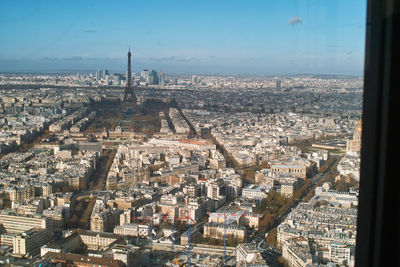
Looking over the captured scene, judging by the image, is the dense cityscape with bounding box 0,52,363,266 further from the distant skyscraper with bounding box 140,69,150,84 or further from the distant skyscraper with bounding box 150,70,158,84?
the distant skyscraper with bounding box 150,70,158,84

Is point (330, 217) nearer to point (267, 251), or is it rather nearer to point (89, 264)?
point (267, 251)

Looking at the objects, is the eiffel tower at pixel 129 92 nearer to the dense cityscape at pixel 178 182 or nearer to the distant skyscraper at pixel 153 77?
the distant skyscraper at pixel 153 77

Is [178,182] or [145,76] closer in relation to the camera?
[178,182]

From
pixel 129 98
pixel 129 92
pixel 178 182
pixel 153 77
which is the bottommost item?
pixel 178 182

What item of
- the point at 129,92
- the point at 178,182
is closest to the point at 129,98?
the point at 129,92

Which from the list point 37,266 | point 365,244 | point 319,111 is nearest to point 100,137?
point 319,111

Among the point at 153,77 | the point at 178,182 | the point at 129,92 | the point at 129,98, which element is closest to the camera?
the point at 178,182

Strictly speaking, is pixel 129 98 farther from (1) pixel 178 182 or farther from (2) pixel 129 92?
(1) pixel 178 182

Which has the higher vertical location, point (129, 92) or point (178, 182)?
point (129, 92)

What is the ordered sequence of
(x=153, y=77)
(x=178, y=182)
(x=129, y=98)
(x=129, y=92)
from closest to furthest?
(x=178, y=182), (x=129, y=98), (x=129, y=92), (x=153, y=77)
